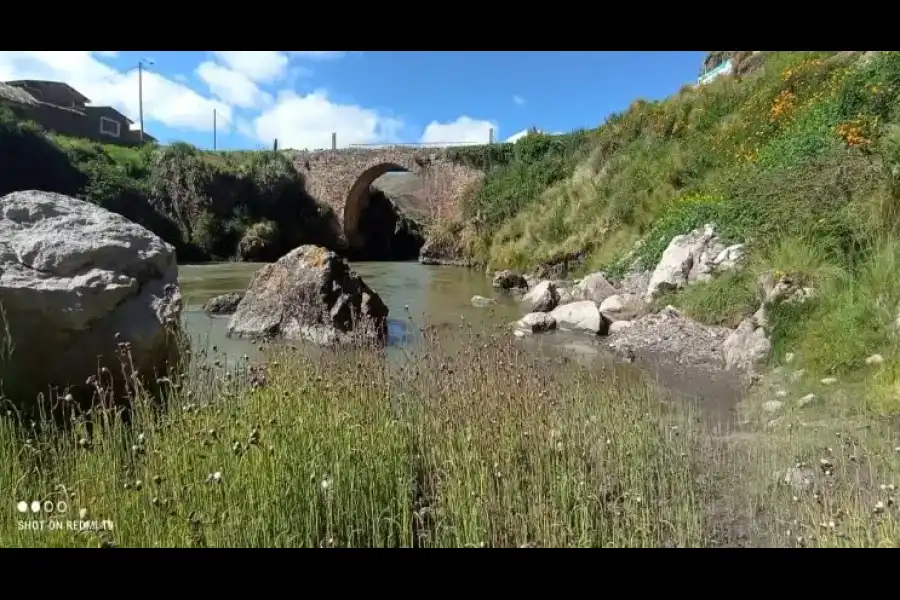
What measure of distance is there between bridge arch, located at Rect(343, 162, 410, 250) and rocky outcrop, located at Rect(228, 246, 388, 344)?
2107 cm

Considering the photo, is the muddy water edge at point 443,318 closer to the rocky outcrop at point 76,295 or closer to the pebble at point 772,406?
the pebble at point 772,406

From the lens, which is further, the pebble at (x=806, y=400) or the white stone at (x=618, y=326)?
the white stone at (x=618, y=326)

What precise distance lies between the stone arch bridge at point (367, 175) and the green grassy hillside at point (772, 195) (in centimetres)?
753

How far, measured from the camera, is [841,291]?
6.10 metres

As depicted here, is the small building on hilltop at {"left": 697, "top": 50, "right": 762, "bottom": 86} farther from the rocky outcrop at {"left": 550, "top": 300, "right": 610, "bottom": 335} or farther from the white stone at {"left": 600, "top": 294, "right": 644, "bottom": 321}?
the rocky outcrop at {"left": 550, "top": 300, "right": 610, "bottom": 335}

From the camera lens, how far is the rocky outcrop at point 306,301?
8734mm

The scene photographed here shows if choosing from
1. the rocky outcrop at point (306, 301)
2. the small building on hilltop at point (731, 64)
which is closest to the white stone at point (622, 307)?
the rocky outcrop at point (306, 301)

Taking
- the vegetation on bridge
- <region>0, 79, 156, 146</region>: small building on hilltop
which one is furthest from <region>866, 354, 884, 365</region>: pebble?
<region>0, 79, 156, 146</region>: small building on hilltop

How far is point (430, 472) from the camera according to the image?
3.61m

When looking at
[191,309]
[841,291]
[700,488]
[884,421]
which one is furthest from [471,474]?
[191,309]

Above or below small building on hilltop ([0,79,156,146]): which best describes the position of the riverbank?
below

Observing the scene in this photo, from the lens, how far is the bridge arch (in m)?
30.8

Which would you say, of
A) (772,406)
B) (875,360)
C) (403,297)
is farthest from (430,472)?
(403,297)
